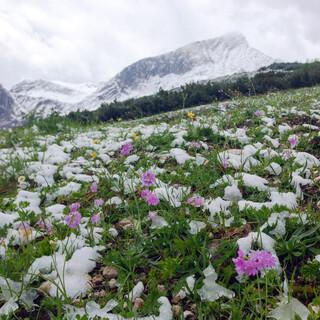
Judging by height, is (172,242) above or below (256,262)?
below

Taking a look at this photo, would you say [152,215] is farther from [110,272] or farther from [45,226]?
[45,226]

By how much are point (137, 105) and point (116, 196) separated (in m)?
17.1

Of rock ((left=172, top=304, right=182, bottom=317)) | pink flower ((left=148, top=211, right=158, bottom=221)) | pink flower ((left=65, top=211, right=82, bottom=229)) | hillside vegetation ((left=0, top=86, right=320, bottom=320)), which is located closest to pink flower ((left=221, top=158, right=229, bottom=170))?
hillside vegetation ((left=0, top=86, right=320, bottom=320))

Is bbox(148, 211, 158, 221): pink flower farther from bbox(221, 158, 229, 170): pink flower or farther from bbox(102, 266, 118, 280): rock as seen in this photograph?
bbox(221, 158, 229, 170): pink flower

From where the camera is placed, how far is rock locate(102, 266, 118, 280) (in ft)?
9.43

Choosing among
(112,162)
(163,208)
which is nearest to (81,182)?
(112,162)

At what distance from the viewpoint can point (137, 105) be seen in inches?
826

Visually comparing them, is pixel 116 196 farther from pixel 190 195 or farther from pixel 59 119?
pixel 59 119

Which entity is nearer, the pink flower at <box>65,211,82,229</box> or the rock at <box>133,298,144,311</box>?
the rock at <box>133,298,144,311</box>

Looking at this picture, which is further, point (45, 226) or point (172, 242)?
point (45, 226)

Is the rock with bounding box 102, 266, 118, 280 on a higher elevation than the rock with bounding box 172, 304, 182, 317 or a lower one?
higher

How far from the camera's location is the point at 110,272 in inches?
114

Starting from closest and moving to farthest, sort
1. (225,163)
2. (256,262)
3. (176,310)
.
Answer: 1. (256,262)
2. (176,310)
3. (225,163)

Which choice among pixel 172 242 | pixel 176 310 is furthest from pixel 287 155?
pixel 176 310
